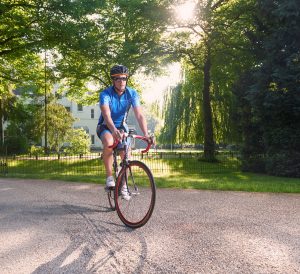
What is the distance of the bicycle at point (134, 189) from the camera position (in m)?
4.59

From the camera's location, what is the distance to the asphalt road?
3186 mm

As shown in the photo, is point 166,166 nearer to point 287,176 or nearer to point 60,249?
point 287,176

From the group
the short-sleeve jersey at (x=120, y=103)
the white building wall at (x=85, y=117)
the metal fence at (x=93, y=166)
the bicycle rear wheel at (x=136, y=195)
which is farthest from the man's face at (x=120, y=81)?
the white building wall at (x=85, y=117)

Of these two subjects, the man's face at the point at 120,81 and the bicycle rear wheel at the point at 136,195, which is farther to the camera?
the man's face at the point at 120,81

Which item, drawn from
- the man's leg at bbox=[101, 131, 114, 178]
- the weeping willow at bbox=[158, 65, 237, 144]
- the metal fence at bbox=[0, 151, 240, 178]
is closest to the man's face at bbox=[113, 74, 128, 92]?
the man's leg at bbox=[101, 131, 114, 178]

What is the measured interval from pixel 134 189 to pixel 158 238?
1.05m

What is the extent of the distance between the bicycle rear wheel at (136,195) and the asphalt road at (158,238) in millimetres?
140

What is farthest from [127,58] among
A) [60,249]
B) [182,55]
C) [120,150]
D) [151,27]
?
[60,249]

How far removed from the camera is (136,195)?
4.91 meters

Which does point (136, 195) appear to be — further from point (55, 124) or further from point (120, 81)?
point (55, 124)

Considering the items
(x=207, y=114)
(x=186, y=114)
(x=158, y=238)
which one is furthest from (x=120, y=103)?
(x=186, y=114)

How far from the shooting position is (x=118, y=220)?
507 cm

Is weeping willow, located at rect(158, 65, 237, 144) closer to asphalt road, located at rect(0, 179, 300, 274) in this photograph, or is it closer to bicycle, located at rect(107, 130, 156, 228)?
asphalt road, located at rect(0, 179, 300, 274)

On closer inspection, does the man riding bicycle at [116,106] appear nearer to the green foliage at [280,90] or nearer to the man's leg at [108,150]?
the man's leg at [108,150]
